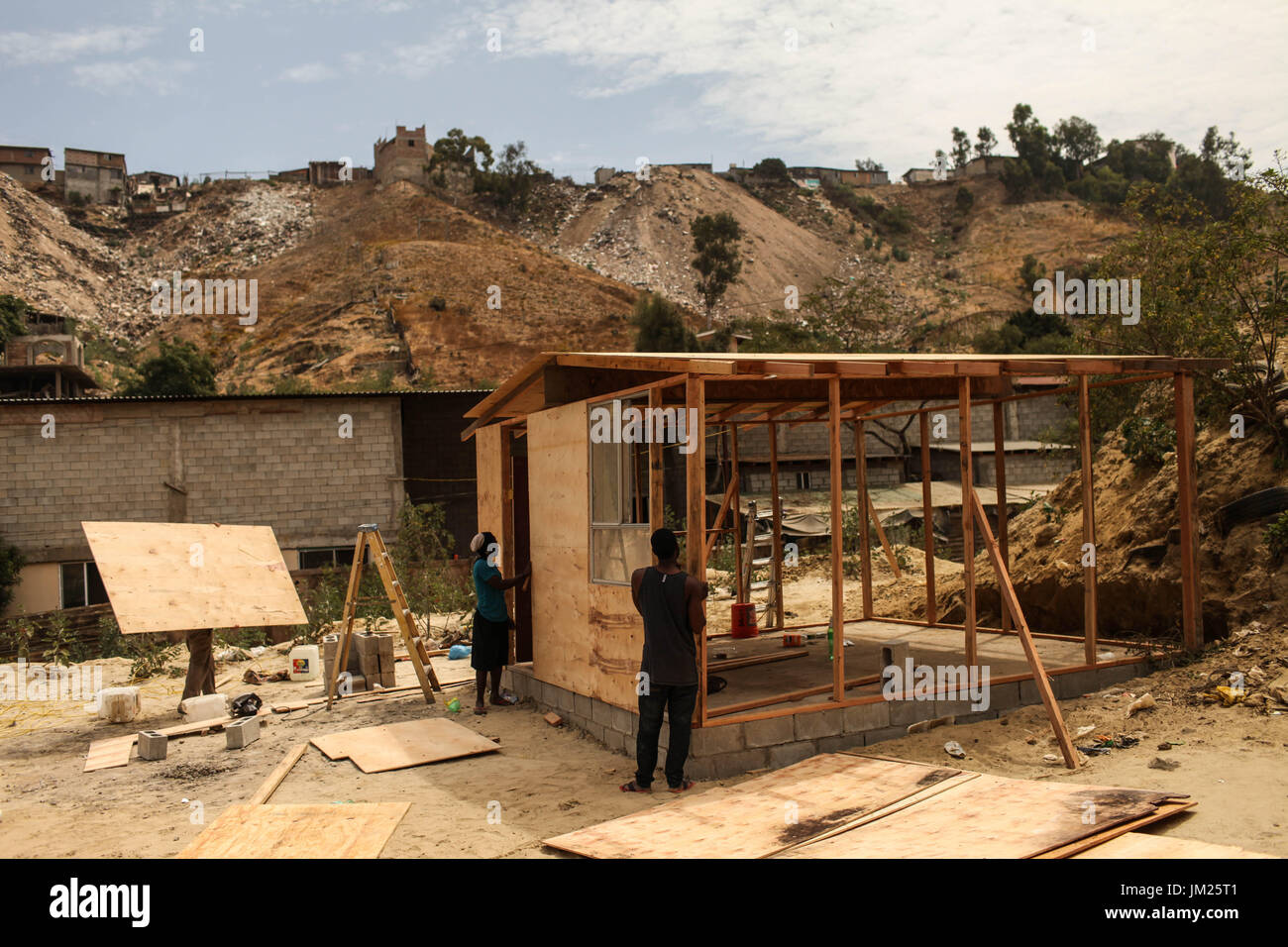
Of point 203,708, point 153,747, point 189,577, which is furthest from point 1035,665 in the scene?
point 189,577

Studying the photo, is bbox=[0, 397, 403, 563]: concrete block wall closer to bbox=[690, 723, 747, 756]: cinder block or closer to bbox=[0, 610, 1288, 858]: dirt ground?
bbox=[0, 610, 1288, 858]: dirt ground

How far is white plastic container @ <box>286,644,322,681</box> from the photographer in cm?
1215

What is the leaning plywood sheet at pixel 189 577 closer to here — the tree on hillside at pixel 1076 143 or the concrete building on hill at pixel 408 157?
the concrete building on hill at pixel 408 157

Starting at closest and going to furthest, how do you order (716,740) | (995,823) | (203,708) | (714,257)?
(995,823) → (716,740) → (203,708) → (714,257)

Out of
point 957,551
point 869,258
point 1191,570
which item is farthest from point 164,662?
point 869,258

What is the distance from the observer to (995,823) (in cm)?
516

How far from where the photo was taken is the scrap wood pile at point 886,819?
4.88 m

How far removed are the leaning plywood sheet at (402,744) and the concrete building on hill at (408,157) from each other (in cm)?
7580

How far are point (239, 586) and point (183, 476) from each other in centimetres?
1243

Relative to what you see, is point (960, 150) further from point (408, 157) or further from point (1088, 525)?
point (1088, 525)

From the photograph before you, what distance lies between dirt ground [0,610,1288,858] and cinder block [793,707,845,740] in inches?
17.6

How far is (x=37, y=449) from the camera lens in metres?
20.5

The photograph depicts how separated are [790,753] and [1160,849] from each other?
114 inches

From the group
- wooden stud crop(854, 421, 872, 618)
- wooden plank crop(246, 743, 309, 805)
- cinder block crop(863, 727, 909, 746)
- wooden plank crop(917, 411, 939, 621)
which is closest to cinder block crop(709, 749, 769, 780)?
cinder block crop(863, 727, 909, 746)
